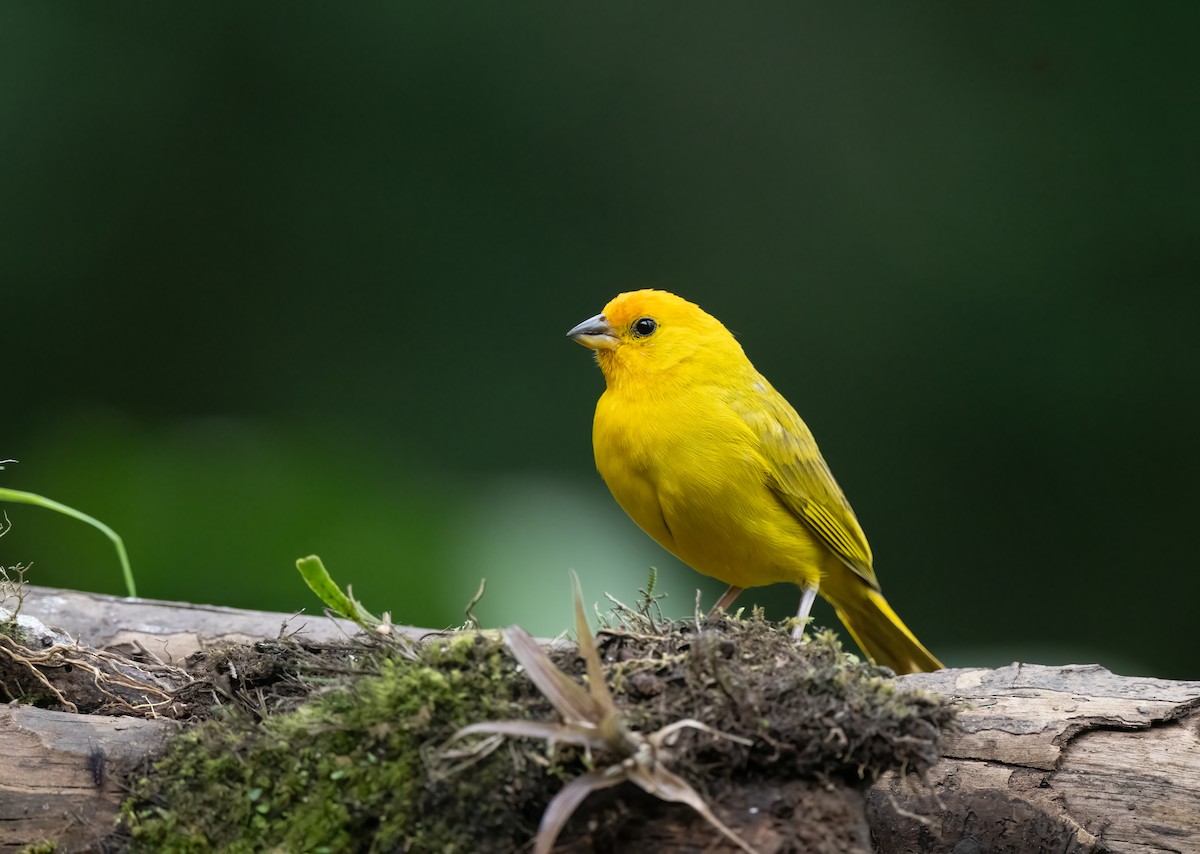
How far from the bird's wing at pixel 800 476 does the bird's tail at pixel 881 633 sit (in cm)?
8

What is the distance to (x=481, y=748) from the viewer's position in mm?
1524

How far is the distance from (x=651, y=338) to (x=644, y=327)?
4 centimetres

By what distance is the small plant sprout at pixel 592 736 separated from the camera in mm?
1437

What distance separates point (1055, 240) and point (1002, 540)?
1.37 meters

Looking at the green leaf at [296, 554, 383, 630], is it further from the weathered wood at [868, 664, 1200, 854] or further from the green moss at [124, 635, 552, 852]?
the weathered wood at [868, 664, 1200, 854]

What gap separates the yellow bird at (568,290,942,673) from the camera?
313cm

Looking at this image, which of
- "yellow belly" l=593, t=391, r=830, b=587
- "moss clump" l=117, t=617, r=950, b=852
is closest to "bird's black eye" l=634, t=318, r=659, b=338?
"yellow belly" l=593, t=391, r=830, b=587

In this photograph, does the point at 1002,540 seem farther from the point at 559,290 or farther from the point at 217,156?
the point at 217,156

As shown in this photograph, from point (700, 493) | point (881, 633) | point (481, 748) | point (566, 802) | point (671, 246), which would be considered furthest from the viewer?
point (671, 246)

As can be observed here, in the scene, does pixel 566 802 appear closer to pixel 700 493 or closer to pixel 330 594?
pixel 330 594

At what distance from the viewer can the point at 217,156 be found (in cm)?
494

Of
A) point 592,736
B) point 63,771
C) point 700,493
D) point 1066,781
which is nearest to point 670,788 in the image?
point 592,736

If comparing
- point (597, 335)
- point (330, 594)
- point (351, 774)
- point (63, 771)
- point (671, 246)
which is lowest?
point (63, 771)

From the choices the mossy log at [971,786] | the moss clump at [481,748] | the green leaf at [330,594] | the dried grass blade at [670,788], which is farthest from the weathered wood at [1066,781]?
the green leaf at [330,594]
